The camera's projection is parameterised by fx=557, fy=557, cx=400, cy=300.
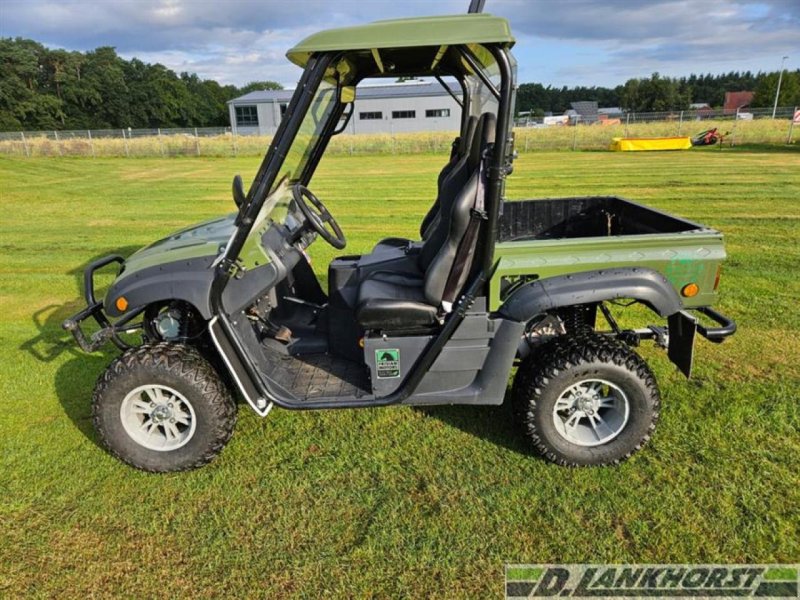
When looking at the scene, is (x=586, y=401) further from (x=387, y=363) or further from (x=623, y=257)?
(x=387, y=363)

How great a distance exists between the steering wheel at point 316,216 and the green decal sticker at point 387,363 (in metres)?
0.81

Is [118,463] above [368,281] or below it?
below

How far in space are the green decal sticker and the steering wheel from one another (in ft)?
2.66

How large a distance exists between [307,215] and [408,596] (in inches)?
83.1

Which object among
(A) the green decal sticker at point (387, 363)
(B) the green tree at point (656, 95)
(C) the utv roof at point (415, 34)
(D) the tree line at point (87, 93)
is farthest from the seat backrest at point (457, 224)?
(B) the green tree at point (656, 95)

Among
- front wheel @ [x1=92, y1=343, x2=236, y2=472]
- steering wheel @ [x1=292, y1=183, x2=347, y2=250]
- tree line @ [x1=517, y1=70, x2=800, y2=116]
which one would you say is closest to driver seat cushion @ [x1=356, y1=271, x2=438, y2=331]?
steering wheel @ [x1=292, y1=183, x2=347, y2=250]

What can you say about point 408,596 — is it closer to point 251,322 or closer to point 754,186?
point 251,322

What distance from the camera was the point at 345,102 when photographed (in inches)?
146

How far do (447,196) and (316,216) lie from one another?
2.73 feet

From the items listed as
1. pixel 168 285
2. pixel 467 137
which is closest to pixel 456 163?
pixel 467 137

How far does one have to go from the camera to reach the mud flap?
296 cm

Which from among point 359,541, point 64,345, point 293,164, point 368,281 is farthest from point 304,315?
point 64,345

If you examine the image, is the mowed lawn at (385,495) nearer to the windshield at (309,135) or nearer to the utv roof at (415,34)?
the windshield at (309,135)

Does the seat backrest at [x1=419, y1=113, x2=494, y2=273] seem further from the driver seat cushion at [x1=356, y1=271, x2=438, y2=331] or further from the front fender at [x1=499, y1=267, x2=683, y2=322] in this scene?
the front fender at [x1=499, y1=267, x2=683, y2=322]
